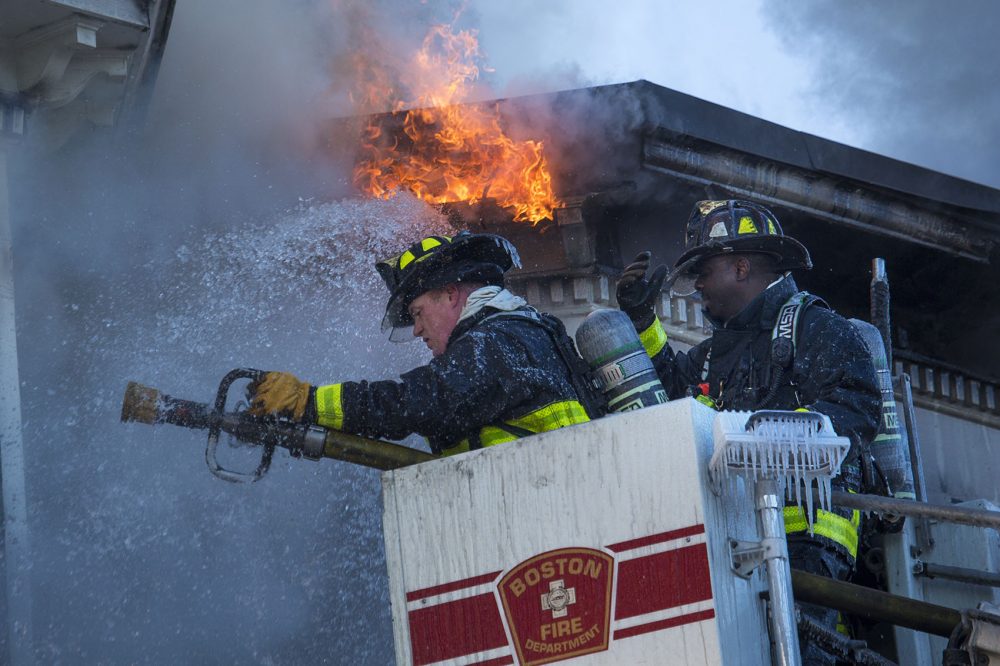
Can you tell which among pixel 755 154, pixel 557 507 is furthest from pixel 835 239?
pixel 557 507

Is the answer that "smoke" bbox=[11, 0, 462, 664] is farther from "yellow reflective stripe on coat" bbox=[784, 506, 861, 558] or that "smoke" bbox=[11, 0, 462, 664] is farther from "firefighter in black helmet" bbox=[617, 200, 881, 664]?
"yellow reflective stripe on coat" bbox=[784, 506, 861, 558]

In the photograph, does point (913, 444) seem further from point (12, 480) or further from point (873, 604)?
point (12, 480)

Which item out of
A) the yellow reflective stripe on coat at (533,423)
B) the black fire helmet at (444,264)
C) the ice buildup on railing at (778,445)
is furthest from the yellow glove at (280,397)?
the ice buildup on railing at (778,445)

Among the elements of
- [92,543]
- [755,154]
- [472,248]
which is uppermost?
[755,154]

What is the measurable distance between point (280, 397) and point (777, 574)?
1930mm

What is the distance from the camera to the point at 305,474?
7.52m

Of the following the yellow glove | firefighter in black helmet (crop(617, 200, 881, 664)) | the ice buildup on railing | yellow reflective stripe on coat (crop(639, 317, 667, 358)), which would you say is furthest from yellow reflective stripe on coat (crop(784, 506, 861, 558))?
the yellow glove

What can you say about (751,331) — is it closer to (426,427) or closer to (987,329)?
(426,427)

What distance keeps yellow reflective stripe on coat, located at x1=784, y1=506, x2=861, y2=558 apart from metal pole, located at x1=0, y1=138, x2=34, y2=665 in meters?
3.30

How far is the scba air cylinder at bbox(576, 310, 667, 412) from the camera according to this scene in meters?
5.05

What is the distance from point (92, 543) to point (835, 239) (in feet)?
18.3

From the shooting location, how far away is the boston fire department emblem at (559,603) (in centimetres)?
345

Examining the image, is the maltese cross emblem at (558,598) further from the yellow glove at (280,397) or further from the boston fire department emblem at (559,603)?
the yellow glove at (280,397)

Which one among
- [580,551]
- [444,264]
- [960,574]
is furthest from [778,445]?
[960,574]
